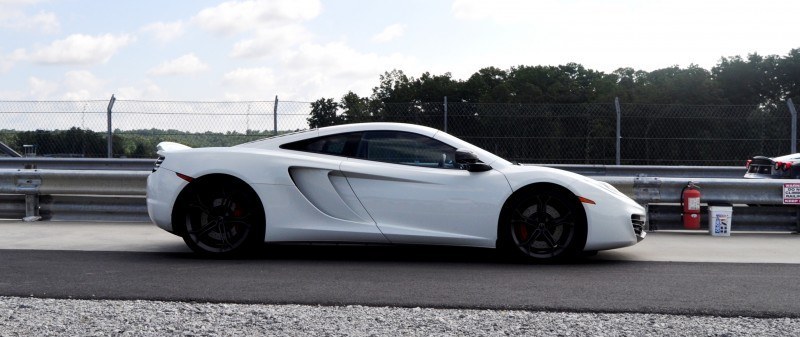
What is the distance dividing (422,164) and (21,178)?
17.6ft

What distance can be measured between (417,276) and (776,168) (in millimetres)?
7168

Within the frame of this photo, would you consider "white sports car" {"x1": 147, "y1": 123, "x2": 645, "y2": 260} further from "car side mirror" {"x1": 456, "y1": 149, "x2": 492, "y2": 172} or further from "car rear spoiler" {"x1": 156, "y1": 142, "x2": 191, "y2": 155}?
"car rear spoiler" {"x1": 156, "y1": 142, "x2": 191, "y2": 155}

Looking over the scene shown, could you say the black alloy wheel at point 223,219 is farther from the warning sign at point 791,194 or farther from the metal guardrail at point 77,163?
the metal guardrail at point 77,163

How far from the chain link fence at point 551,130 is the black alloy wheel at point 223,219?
8.13 m

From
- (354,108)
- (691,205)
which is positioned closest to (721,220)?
(691,205)

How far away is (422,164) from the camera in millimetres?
7500

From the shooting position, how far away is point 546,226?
7391 millimetres

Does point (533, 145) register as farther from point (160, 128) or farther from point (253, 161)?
point (253, 161)

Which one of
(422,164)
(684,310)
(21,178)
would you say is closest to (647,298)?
(684,310)

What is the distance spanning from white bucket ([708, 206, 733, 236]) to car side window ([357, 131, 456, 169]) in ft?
12.1

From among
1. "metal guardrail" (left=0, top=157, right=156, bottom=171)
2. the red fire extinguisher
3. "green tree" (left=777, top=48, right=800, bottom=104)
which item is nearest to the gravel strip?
the red fire extinguisher

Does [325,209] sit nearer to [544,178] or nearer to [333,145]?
[333,145]

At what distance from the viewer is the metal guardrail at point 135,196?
998cm

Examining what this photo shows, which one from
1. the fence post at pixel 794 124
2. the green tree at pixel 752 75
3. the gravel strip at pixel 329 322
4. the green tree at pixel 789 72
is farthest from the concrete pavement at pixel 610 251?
the green tree at pixel 789 72
